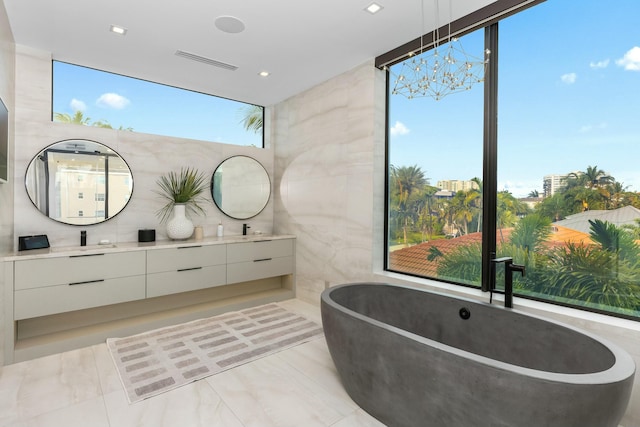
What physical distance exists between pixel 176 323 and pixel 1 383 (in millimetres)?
1357

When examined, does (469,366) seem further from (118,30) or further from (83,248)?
(118,30)

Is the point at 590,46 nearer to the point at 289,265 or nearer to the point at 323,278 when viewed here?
the point at 323,278

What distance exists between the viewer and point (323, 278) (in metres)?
3.96

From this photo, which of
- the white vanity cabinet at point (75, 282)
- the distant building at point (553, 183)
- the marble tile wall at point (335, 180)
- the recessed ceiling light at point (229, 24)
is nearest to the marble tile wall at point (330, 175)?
the marble tile wall at point (335, 180)

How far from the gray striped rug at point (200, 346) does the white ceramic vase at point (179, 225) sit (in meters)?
1.00

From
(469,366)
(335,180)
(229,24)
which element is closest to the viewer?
(469,366)

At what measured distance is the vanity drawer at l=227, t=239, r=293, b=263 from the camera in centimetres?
381

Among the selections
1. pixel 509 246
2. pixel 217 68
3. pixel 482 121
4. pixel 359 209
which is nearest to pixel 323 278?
pixel 359 209

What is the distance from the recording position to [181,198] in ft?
12.5

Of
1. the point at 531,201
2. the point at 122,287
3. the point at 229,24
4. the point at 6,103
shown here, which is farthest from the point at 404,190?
the point at 6,103

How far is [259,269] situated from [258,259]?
0.13m

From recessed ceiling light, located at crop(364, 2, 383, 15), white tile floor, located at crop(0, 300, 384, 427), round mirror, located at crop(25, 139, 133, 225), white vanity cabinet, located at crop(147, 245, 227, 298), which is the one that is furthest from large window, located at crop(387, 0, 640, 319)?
round mirror, located at crop(25, 139, 133, 225)

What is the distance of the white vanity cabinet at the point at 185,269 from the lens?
3.23 metres

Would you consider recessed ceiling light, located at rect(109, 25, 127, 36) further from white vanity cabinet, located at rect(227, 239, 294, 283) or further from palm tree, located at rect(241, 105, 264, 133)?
white vanity cabinet, located at rect(227, 239, 294, 283)
